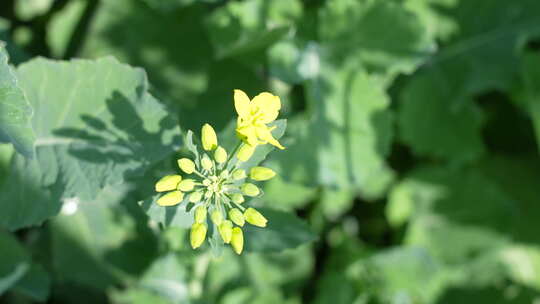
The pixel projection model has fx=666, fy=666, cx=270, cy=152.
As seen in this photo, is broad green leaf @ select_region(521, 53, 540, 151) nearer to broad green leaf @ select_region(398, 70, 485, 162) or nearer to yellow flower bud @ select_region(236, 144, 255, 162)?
broad green leaf @ select_region(398, 70, 485, 162)

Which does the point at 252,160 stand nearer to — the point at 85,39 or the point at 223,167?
the point at 223,167

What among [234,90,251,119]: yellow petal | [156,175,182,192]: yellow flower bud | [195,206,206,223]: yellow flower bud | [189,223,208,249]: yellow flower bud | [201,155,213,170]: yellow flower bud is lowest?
[189,223,208,249]: yellow flower bud

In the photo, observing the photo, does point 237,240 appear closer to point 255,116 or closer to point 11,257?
point 255,116

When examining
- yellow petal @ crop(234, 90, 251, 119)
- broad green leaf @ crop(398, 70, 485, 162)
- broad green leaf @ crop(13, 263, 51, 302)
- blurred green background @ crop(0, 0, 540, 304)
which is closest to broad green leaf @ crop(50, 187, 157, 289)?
blurred green background @ crop(0, 0, 540, 304)

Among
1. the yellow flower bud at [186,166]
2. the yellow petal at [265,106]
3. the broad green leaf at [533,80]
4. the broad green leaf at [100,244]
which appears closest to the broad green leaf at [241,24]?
the broad green leaf at [100,244]

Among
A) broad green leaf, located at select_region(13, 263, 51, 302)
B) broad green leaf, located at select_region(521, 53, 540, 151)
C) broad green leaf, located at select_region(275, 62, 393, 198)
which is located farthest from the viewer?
broad green leaf, located at select_region(521, 53, 540, 151)

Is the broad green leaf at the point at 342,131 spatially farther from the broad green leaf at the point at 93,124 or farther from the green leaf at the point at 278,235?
the broad green leaf at the point at 93,124

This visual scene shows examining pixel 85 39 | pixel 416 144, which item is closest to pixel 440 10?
pixel 416 144

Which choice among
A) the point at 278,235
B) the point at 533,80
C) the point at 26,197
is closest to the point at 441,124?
the point at 533,80
